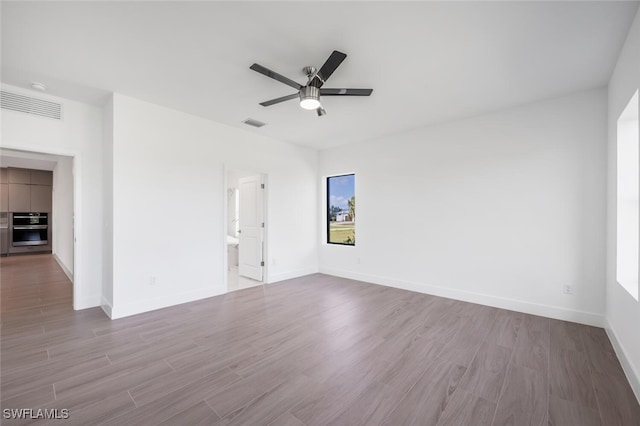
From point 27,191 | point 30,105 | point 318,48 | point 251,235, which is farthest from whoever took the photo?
point 27,191

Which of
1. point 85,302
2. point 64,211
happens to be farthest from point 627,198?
point 64,211

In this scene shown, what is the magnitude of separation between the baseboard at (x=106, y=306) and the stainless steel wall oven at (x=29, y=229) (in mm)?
7550

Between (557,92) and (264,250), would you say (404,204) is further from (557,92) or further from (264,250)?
(264,250)

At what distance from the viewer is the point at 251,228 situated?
5.53m

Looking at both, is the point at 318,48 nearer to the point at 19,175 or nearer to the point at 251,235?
the point at 251,235

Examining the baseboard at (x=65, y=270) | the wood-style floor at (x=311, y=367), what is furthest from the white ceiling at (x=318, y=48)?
the baseboard at (x=65, y=270)

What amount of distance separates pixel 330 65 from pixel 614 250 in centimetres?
343

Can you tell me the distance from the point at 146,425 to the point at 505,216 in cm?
451

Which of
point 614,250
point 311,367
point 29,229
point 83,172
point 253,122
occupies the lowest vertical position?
point 311,367

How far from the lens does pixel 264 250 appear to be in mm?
5289

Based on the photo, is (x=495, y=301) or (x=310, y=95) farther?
(x=495, y=301)

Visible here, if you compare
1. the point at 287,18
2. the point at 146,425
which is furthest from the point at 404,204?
the point at 146,425

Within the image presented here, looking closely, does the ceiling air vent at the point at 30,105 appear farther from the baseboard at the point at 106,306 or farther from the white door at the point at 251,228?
the white door at the point at 251,228

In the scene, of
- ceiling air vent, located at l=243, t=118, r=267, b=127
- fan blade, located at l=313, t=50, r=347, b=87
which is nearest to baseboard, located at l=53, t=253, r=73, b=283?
ceiling air vent, located at l=243, t=118, r=267, b=127
